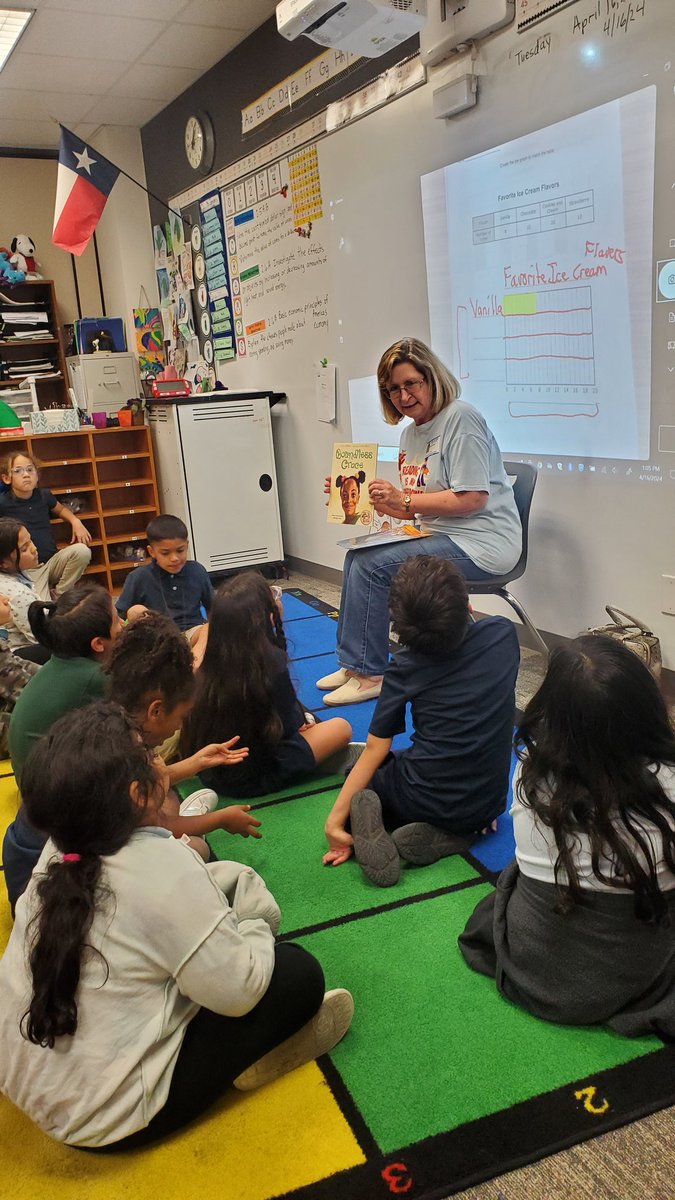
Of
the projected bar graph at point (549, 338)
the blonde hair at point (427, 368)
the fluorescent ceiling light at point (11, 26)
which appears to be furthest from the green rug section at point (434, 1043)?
the fluorescent ceiling light at point (11, 26)

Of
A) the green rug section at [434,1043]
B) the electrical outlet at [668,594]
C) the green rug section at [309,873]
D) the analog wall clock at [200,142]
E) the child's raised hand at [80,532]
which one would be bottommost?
the green rug section at [434,1043]

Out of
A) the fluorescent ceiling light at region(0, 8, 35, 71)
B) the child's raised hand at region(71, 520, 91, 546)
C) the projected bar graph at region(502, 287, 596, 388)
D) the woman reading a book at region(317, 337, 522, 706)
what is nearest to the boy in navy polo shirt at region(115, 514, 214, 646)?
the woman reading a book at region(317, 337, 522, 706)

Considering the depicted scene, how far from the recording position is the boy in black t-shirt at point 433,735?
1.87 meters

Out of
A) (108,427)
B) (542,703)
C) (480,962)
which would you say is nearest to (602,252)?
(542,703)

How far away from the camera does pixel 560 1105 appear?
129 cm

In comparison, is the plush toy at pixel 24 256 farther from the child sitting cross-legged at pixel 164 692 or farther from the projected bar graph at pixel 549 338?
the child sitting cross-legged at pixel 164 692

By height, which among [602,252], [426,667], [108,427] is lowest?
[426,667]

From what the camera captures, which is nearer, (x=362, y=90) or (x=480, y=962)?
(x=480, y=962)

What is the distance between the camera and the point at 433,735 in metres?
1.91

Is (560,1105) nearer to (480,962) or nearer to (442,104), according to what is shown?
(480,962)

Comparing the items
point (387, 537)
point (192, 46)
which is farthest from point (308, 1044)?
point (192, 46)

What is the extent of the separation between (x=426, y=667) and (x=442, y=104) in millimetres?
2322

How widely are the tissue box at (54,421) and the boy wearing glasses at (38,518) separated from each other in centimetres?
78

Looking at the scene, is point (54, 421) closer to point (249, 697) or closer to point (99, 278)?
point (99, 278)
